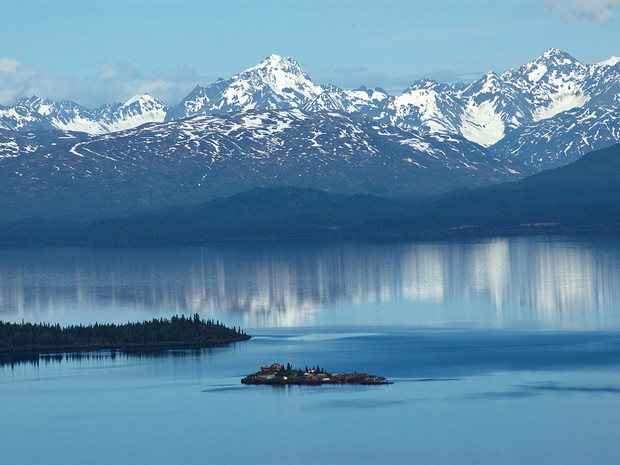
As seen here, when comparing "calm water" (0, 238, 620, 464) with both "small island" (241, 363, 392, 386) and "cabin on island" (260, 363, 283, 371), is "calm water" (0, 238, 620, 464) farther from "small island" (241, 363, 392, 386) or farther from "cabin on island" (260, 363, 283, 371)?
"cabin on island" (260, 363, 283, 371)

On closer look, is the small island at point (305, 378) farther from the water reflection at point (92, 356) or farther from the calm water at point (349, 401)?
the water reflection at point (92, 356)

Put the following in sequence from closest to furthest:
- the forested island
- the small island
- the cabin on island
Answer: the small island → the cabin on island → the forested island

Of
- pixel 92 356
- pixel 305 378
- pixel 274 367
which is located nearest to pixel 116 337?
pixel 92 356

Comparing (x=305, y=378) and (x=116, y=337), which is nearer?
(x=305, y=378)

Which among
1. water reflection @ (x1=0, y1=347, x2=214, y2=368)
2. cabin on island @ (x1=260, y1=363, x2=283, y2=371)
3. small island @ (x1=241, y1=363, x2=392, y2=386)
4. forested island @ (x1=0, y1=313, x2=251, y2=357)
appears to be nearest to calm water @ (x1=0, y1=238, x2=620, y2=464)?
water reflection @ (x1=0, y1=347, x2=214, y2=368)

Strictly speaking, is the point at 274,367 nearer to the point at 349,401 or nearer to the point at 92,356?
the point at 349,401

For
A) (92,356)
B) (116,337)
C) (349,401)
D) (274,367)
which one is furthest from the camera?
(116,337)
